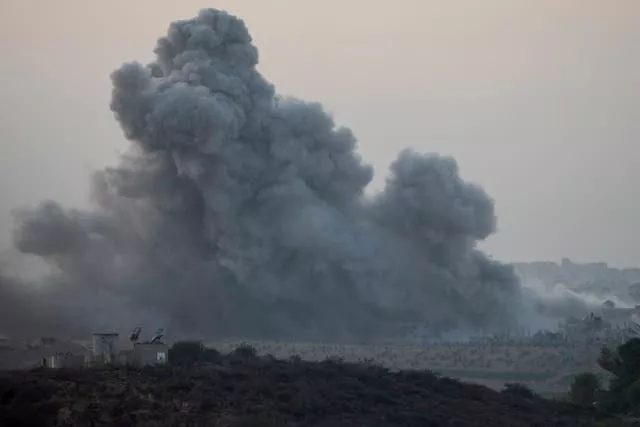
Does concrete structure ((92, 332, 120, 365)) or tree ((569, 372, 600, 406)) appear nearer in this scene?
concrete structure ((92, 332, 120, 365))

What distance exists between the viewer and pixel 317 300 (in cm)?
8725

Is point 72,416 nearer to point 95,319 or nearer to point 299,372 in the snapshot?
point 299,372

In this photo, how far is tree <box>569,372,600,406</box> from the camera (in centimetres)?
5442

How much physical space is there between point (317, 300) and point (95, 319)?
15.0 meters

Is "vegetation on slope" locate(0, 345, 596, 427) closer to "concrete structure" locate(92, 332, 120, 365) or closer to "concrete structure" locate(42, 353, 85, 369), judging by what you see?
"concrete structure" locate(42, 353, 85, 369)

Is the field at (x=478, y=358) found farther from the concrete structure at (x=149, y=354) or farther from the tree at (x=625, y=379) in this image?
the concrete structure at (x=149, y=354)

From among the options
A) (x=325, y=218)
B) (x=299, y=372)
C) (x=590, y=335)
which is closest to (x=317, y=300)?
(x=325, y=218)

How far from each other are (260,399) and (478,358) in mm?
36520

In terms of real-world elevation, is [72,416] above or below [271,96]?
below

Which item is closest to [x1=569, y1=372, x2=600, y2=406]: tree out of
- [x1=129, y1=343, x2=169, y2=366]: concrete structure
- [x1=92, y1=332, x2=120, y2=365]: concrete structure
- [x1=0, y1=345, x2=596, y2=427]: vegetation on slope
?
[x1=0, y1=345, x2=596, y2=427]: vegetation on slope

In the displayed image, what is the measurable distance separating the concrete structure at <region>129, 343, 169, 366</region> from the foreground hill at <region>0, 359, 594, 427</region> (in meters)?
5.04

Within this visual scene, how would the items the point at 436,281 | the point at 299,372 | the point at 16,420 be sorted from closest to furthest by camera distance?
the point at 16,420
the point at 299,372
the point at 436,281

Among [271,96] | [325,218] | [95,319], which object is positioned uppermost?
[271,96]

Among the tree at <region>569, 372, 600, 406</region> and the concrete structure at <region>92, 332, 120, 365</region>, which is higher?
the concrete structure at <region>92, 332, 120, 365</region>
